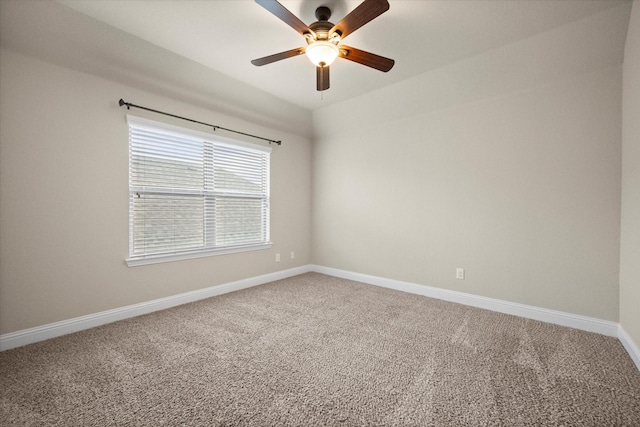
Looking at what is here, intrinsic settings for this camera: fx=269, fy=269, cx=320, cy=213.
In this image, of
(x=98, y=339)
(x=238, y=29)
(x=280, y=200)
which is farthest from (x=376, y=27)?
(x=98, y=339)

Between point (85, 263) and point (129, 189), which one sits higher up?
point (129, 189)

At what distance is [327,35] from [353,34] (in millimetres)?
534

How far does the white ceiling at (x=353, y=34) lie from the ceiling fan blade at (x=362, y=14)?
306 mm

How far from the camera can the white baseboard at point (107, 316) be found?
2.16 meters

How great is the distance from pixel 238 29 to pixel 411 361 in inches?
120

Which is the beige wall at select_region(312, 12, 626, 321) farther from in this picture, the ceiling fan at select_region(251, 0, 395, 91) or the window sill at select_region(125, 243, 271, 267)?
the window sill at select_region(125, 243, 271, 267)

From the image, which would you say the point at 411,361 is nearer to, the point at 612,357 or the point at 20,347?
the point at 612,357

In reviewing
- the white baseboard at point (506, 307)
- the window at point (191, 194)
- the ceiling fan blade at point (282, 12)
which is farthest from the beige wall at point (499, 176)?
the ceiling fan blade at point (282, 12)

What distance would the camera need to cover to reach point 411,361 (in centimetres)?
197

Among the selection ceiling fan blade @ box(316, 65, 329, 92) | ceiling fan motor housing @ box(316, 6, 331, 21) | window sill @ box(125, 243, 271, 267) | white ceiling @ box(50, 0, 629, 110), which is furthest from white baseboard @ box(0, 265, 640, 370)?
ceiling fan motor housing @ box(316, 6, 331, 21)

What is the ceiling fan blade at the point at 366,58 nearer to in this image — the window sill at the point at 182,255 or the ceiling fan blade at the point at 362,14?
the ceiling fan blade at the point at 362,14

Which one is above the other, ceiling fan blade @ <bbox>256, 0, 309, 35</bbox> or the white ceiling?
the white ceiling

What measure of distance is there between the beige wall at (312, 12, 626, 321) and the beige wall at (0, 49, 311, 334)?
269 cm

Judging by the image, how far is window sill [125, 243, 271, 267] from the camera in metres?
2.79
